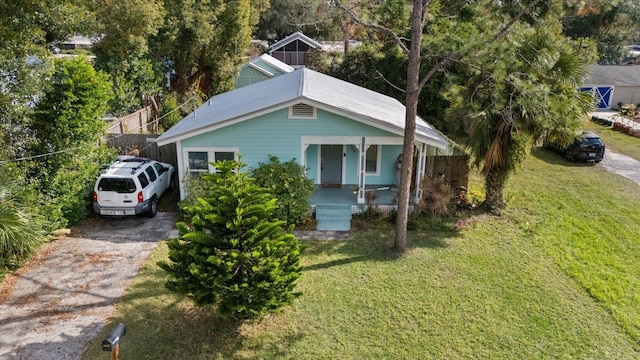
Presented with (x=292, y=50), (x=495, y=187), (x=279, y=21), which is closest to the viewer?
(x=495, y=187)

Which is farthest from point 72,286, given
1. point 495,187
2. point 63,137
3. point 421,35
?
point 495,187

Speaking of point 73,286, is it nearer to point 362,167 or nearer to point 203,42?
point 362,167

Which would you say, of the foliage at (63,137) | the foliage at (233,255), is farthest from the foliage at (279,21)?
the foliage at (233,255)

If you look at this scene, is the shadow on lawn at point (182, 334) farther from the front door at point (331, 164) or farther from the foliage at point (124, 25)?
the foliage at point (124, 25)

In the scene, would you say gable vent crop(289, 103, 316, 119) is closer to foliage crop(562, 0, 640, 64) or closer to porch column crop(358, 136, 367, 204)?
porch column crop(358, 136, 367, 204)

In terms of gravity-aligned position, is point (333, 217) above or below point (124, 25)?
below

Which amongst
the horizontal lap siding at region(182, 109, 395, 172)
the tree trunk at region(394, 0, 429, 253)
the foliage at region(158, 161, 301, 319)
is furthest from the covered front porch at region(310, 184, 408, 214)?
the foliage at region(158, 161, 301, 319)

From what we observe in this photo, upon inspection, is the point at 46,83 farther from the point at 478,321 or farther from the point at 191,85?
the point at 191,85

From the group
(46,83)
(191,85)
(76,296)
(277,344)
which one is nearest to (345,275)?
(277,344)
